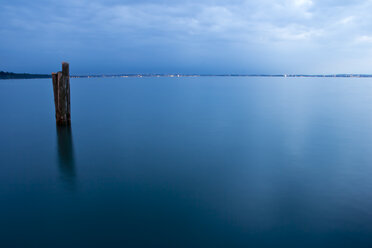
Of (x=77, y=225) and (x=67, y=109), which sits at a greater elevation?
(x=67, y=109)

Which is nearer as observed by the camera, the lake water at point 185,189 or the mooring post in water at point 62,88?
the lake water at point 185,189

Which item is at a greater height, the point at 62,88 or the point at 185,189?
the point at 62,88

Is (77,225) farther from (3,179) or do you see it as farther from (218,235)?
(3,179)

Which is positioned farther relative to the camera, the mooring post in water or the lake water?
the mooring post in water

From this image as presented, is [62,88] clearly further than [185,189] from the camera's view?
Yes

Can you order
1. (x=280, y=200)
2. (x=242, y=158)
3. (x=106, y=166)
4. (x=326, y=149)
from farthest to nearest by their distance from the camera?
(x=326, y=149)
(x=242, y=158)
(x=106, y=166)
(x=280, y=200)

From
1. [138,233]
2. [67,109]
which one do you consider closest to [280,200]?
[138,233]

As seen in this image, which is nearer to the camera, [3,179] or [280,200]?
[280,200]

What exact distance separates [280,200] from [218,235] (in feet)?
4.55

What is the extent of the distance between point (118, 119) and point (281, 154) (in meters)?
7.88

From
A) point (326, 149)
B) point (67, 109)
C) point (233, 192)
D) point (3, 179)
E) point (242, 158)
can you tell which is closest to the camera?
point (233, 192)

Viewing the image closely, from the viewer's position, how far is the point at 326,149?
7.61m

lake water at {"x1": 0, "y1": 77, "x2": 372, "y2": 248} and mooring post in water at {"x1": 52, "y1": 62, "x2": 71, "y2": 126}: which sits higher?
mooring post in water at {"x1": 52, "y1": 62, "x2": 71, "y2": 126}

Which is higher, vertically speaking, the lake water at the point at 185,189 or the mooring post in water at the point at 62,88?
the mooring post in water at the point at 62,88
